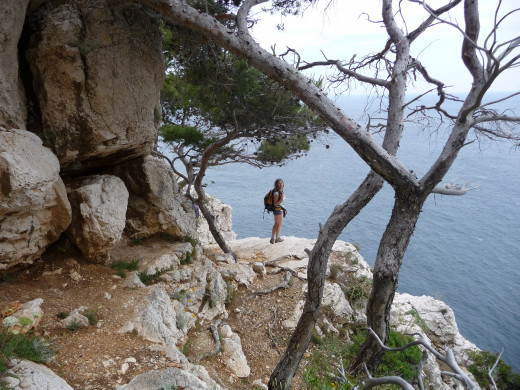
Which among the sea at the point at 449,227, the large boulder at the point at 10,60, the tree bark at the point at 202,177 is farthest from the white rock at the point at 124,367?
the sea at the point at 449,227

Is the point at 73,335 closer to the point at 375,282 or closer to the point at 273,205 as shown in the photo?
the point at 375,282

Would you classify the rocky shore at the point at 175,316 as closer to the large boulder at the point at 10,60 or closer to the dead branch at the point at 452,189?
the large boulder at the point at 10,60

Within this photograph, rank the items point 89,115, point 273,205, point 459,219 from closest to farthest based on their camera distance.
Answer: point 89,115 → point 273,205 → point 459,219

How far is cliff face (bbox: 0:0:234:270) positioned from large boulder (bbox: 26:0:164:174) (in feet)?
0.05

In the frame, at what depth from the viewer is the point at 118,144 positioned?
5.86m

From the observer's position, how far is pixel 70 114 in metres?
5.23

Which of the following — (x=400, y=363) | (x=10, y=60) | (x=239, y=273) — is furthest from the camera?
(x=239, y=273)

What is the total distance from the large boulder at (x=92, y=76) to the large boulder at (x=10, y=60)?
0.35 m

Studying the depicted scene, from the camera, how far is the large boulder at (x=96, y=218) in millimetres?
5383

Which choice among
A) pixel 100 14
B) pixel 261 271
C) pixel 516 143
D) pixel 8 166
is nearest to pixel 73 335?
pixel 8 166

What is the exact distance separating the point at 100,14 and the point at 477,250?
984 inches

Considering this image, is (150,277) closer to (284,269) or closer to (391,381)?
(284,269)

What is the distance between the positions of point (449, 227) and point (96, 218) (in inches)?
1029

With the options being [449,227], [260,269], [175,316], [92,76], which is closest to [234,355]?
[175,316]
